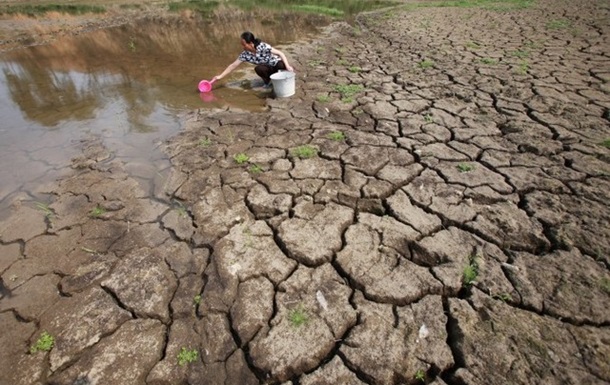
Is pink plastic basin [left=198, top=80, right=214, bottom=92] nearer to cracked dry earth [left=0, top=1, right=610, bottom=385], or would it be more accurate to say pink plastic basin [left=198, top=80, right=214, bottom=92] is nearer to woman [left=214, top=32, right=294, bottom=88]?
woman [left=214, top=32, right=294, bottom=88]

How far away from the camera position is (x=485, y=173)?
9.28 feet

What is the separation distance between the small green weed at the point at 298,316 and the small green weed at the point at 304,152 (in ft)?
5.56

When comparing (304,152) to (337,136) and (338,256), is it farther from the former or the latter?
(338,256)

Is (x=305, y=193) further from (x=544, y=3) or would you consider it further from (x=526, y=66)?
(x=544, y=3)

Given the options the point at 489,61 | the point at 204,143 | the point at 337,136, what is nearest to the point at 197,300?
the point at 204,143

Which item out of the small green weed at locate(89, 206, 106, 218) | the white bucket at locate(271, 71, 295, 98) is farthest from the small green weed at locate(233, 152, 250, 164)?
the white bucket at locate(271, 71, 295, 98)

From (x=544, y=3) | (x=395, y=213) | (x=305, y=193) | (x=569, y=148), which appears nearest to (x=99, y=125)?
(x=305, y=193)

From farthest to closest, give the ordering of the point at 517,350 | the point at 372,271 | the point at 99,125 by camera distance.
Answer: the point at 99,125
the point at 372,271
the point at 517,350

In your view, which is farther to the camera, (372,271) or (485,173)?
(485,173)

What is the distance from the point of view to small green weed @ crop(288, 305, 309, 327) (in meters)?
1.79

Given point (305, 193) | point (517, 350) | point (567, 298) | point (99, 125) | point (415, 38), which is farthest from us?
point (415, 38)

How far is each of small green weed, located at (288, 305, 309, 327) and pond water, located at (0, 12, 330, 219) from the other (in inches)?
82.5

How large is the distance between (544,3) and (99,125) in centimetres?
1320

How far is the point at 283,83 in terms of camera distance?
4.49 meters
